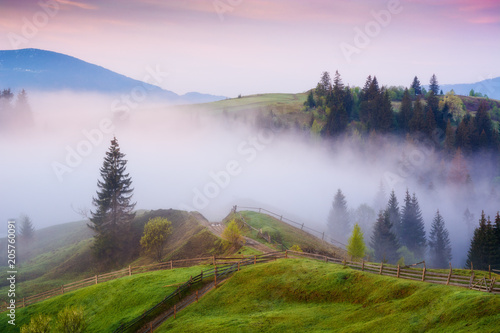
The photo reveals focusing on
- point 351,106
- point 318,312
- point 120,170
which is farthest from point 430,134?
point 318,312

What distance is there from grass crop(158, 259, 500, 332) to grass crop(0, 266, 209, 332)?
5.34m

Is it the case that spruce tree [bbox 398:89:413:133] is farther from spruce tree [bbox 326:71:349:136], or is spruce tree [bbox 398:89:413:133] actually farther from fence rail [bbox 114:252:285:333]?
fence rail [bbox 114:252:285:333]

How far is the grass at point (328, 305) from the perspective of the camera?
22.4m

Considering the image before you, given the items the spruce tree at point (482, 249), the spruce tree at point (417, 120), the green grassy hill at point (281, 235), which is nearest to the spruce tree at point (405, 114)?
the spruce tree at point (417, 120)

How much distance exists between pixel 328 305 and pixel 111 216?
187ft

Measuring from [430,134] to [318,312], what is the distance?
17402 centimetres

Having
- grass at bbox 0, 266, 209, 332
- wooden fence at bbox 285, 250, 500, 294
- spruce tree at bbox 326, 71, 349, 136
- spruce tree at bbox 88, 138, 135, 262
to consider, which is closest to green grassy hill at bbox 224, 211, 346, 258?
grass at bbox 0, 266, 209, 332

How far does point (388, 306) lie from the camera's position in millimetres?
26281

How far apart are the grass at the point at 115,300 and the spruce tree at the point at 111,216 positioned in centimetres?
2611

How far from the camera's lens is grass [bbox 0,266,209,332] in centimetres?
3716

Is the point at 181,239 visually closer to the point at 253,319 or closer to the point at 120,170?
the point at 120,170

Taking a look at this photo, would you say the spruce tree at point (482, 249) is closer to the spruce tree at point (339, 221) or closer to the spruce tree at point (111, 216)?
the spruce tree at point (339, 221)

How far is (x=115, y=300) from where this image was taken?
40000 mm

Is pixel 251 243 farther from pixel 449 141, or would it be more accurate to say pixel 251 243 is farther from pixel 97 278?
pixel 449 141
